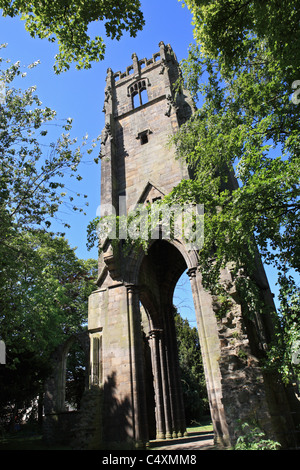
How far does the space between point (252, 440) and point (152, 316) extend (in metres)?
9.38

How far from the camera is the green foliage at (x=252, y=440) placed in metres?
6.48

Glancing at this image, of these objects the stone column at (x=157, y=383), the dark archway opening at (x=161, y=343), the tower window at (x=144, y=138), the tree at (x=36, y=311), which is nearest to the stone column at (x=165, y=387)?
the dark archway opening at (x=161, y=343)

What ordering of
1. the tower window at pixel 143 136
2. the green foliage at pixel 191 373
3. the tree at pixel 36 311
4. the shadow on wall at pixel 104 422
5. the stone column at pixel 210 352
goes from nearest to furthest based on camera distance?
the stone column at pixel 210 352 < the shadow on wall at pixel 104 422 < the tree at pixel 36 311 < the tower window at pixel 143 136 < the green foliage at pixel 191 373

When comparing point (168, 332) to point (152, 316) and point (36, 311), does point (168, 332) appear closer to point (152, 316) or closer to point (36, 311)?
point (152, 316)

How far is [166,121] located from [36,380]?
1471 cm

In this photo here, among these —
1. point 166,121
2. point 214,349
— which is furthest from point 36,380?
point 166,121

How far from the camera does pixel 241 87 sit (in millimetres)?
8086

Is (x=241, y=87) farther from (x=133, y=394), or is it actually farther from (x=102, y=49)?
(x=133, y=394)

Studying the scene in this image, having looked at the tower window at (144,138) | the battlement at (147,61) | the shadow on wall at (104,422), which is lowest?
the shadow on wall at (104,422)

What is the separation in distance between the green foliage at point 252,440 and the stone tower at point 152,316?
244 millimetres

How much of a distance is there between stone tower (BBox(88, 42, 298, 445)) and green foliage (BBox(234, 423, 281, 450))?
24 cm

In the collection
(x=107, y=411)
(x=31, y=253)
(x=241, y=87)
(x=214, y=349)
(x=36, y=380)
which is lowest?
(x=107, y=411)

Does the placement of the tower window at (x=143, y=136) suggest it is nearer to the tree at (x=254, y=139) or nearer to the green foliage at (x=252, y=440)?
the tree at (x=254, y=139)

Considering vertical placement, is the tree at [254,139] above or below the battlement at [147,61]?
below
